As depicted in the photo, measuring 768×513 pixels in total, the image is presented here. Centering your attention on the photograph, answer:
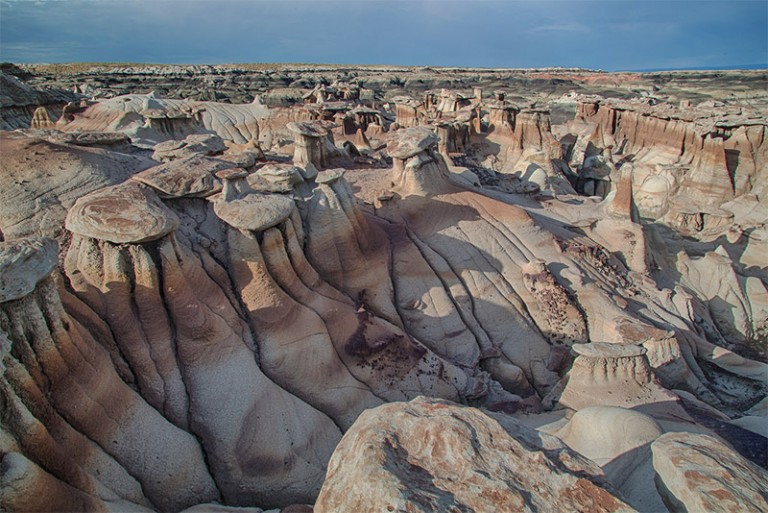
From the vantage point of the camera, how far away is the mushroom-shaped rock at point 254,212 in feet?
18.3

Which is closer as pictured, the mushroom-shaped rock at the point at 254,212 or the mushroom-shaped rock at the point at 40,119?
the mushroom-shaped rock at the point at 254,212

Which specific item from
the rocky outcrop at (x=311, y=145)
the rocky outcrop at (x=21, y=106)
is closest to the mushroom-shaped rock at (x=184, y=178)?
the rocky outcrop at (x=311, y=145)

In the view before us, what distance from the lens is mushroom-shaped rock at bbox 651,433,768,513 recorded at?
256 cm

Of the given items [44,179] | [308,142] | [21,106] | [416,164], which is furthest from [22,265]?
[21,106]

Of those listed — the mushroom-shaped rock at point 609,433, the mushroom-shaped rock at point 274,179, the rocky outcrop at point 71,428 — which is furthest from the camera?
the mushroom-shaped rock at point 274,179

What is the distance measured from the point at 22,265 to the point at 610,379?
21.0ft

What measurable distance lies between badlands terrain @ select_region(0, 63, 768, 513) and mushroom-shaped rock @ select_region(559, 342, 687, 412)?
3 cm

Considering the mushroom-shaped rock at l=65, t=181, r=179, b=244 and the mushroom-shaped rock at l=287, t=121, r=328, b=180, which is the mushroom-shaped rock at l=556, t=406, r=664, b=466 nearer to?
the mushroom-shaped rock at l=65, t=181, r=179, b=244

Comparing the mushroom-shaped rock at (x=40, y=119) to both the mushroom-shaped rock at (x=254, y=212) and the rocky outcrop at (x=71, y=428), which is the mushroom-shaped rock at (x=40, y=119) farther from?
the rocky outcrop at (x=71, y=428)

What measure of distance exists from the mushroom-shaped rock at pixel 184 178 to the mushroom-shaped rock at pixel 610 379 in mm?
5186

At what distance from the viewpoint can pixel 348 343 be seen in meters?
6.02

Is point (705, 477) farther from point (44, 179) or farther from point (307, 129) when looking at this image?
point (307, 129)

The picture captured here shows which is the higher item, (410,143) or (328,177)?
(410,143)

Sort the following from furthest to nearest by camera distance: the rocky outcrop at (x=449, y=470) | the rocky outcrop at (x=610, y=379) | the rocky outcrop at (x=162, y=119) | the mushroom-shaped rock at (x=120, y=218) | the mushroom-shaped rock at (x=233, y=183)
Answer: the rocky outcrop at (x=162, y=119) < the rocky outcrop at (x=610, y=379) < the mushroom-shaped rock at (x=233, y=183) < the mushroom-shaped rock at (x=120, y=218) < the rocky outcrop at (x=449, y=470)
